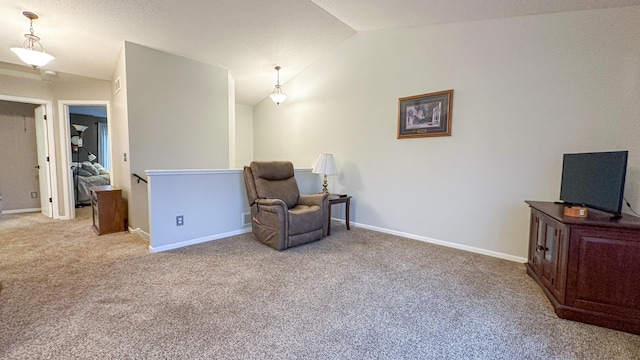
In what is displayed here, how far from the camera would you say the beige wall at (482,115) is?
2340 millimetres

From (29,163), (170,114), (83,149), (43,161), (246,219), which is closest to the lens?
(246,219)

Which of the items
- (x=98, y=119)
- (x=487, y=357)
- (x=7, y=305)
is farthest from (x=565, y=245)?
(x=98, y=119)

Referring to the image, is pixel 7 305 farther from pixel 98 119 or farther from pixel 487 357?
pixel 98 119

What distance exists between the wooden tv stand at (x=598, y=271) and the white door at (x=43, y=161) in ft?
22.8

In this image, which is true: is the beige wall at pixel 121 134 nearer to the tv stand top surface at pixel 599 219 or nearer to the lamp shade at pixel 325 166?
the lamp shade at pixel 325 166

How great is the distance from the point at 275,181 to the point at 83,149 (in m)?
6.83

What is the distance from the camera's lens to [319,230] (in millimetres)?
3395

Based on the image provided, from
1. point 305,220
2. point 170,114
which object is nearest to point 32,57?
point 170,114

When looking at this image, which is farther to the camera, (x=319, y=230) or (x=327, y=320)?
(x=319, y=230)

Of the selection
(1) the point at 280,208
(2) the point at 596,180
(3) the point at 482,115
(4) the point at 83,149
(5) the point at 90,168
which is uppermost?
(3) the point at 482,115

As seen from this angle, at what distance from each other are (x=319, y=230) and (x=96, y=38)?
365 cm

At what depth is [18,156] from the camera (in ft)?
16.0

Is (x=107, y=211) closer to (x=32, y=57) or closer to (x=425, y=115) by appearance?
(x=32, y=57)

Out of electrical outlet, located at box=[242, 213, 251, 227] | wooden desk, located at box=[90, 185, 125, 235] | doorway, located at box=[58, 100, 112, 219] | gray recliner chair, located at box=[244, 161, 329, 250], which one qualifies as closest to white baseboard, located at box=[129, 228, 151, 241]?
wooden desk, located at box=[90, 185, 125, 235]
